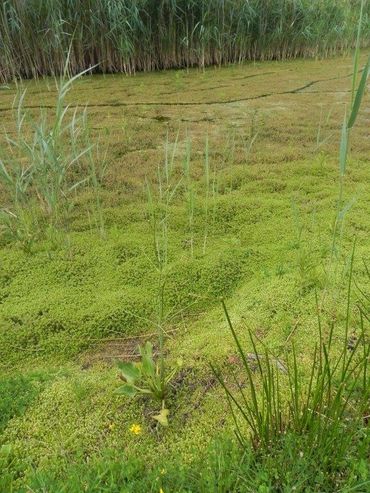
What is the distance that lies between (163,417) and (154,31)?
4.39m

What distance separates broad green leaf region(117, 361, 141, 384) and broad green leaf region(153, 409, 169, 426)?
100 millimetres

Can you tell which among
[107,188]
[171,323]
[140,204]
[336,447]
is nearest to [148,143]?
[107,188]

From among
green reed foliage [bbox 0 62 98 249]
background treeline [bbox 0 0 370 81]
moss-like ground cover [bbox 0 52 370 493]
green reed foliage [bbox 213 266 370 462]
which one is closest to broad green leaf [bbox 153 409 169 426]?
moss-like ground cover [bbox 0 52 370 493]

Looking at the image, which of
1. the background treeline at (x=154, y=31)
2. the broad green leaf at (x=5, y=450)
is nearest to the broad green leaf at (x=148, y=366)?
the broad green leaf at (x=5, y=450)

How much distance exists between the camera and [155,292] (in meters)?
1.53

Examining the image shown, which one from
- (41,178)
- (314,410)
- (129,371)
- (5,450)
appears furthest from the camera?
(41,178)

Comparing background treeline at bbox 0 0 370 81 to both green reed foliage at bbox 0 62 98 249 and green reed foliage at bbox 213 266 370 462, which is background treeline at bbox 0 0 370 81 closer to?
green reed foliage at bbox 0 62 98 249

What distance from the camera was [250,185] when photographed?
2.18 m

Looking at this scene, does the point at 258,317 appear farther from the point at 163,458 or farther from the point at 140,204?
the point at 140,204

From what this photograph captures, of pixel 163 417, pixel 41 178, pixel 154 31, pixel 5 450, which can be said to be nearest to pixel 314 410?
pixel 163 417

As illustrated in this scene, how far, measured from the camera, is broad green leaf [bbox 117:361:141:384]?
1112 mm

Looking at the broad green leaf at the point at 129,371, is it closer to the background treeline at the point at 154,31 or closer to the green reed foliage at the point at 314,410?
the green reed foliage at the point at 314,410

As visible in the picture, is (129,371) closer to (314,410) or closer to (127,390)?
(127,390)

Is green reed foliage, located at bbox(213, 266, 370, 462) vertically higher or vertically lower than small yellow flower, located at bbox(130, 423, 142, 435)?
higher
